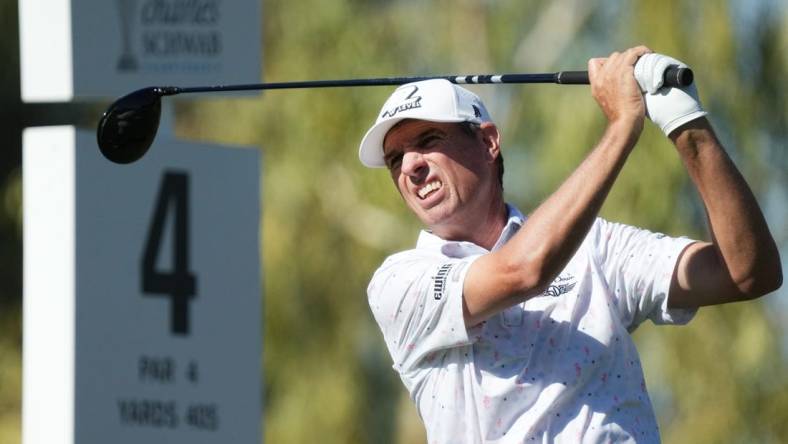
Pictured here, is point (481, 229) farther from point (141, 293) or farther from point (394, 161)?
point (141, 293)

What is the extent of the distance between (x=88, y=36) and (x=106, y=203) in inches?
24.0

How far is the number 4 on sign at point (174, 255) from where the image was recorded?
6.71 metres

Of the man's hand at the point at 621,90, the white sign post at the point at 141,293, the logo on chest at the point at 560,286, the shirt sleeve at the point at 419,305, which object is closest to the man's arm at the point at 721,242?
the man's hand at the point at 621,90

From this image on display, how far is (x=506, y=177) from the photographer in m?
11.4

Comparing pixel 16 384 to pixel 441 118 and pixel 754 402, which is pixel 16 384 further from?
pixel 441 118

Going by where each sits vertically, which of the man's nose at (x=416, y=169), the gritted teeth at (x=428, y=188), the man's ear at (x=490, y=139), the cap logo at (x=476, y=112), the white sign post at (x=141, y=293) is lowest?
the white sign post at (x=141, y=293)

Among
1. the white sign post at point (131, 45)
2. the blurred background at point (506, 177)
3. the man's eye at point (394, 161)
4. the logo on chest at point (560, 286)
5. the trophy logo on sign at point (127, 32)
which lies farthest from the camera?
the blurred background at point (506, 177)

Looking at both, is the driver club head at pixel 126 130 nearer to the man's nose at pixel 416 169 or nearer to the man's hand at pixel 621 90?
the man's nose at pixel 416 169

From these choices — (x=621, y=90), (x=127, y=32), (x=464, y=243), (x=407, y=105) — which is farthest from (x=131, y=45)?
(x=621, y=90)

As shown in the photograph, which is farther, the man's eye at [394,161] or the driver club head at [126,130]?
the driver club head at [126,130]

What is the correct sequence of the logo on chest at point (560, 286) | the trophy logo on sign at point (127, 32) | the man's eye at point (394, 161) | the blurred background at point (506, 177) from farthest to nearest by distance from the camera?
the blurred background at point (506, 177), the trophy logo on sign at point (127, 32), the man's eye at point (394, 161), the logo on chest at point (560, 286)

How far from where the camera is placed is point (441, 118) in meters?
4.24

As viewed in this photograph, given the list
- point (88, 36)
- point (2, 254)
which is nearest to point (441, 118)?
point (88, 36)

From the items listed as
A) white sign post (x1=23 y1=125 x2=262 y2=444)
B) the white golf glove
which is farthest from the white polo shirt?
white sign post (x1=23 y1=125 x2=262 y2=444)
